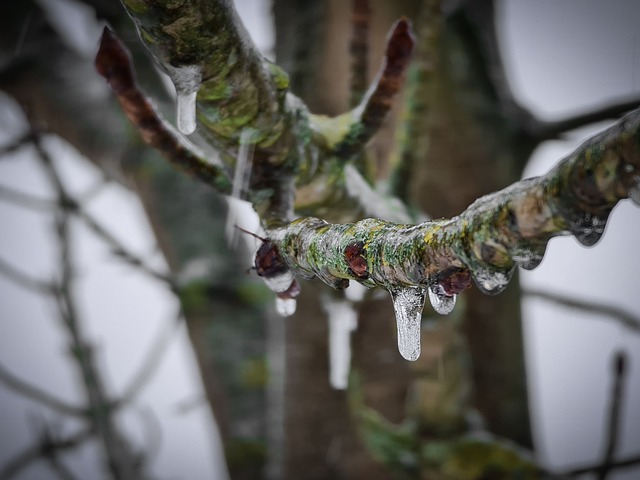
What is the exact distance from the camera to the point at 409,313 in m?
0.43

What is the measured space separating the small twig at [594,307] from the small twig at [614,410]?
0.42 metres

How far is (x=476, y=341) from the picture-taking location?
1.50 metres

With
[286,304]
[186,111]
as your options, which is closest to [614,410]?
[286,304]

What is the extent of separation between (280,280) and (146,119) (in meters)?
0.24

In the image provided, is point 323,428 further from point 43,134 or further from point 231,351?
point 43,134

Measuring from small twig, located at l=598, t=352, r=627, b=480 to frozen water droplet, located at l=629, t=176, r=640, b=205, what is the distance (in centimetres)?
103

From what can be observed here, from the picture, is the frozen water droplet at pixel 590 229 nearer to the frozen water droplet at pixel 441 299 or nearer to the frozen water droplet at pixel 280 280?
Result: the frozen water droplet at pixel 441 299

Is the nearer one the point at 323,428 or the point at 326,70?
the point at 326,70

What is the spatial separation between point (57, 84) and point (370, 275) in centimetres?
183

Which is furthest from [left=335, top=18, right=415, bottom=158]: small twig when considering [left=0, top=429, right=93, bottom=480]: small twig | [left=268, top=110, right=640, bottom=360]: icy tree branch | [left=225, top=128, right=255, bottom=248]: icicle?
[left=0, top=429, right=93, bottom=480]: small twig

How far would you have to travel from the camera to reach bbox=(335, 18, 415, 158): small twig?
0.59 metres

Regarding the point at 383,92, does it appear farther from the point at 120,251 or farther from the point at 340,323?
the point at 120,251

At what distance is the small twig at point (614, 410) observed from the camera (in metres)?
1.13

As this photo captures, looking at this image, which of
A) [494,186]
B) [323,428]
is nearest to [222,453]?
[323,428]
